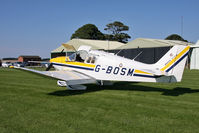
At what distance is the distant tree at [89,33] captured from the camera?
77.4 m

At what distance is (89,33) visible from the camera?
Result: 255ft

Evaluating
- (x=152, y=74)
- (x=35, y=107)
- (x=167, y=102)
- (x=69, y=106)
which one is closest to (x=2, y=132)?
(x=35, y=107)

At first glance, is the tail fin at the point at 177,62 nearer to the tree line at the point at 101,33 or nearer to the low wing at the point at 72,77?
the low wing at the point at 72,77

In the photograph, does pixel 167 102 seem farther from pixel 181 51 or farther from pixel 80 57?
pixel 80 57

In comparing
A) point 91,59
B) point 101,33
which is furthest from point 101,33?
point 91,59

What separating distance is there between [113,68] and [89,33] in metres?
70.3

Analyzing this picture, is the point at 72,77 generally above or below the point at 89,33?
below

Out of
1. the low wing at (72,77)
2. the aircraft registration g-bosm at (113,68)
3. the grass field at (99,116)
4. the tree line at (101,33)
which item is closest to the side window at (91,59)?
the aircraft registration g-bosm at (113,68)

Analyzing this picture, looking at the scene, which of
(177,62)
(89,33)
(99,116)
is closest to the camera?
(99,116)

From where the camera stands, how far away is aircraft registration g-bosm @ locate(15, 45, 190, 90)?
7738mm

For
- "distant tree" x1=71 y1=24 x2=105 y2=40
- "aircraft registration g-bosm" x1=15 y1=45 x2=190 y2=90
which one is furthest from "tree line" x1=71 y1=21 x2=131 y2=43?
"aircraft registration g-bosm" x1=15 y1=45 x2=190 y2=90

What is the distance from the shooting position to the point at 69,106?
6.20m

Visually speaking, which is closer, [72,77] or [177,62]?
[177,62]

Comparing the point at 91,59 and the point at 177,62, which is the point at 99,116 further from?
the point at 91,59
